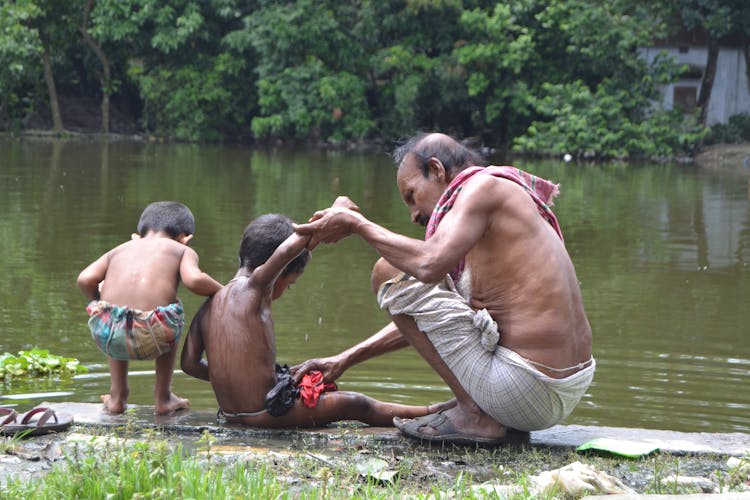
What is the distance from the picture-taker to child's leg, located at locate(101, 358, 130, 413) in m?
4.55

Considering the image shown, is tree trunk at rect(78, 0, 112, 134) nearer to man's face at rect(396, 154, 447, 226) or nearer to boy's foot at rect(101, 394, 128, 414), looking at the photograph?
boy's foot at rect(101, 394, 128, 414)

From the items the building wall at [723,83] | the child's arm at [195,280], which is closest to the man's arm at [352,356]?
the child's arm at [195,280]

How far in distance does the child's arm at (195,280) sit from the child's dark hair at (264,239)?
0.54ft

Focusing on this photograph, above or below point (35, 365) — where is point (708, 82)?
above

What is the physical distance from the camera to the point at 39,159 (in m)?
20.2

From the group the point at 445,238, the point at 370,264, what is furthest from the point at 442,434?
the point at 370,264

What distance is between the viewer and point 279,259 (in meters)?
4.20

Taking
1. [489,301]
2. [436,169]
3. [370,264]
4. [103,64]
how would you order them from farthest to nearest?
1. [103,64]
2. [370,264]
3. [436,169]
4. [489,301]

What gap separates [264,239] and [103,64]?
25508 mm

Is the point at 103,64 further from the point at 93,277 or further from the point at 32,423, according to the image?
the point at 32,423

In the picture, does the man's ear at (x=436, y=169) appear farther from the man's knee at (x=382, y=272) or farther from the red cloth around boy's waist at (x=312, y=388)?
the red cloth around boy's waist at (x=312, y=388)

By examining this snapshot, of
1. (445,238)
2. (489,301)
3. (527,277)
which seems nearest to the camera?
(445,238)

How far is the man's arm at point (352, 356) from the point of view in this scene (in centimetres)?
448

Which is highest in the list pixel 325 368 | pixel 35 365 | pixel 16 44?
pixel 16 44
